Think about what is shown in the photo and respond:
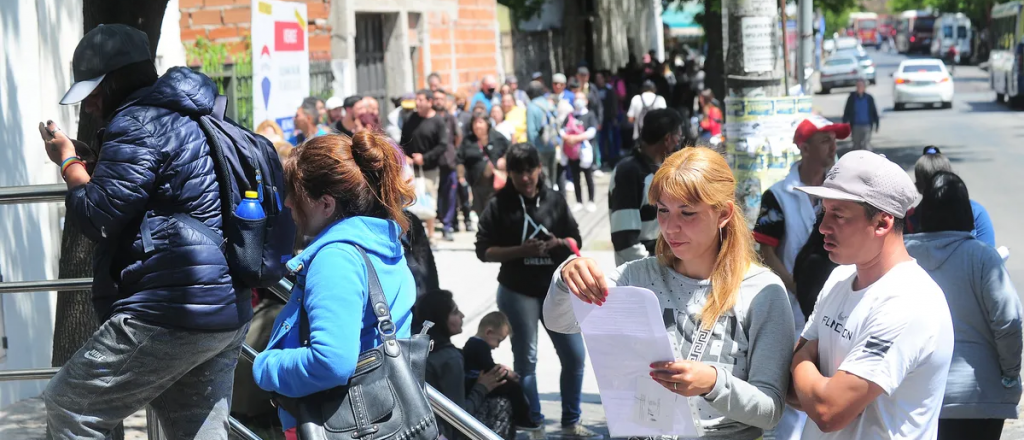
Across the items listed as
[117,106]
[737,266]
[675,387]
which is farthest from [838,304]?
[117,106]

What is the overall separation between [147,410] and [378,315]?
161 centimetres

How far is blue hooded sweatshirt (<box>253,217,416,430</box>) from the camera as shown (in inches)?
108

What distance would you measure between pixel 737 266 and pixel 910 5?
118 metres

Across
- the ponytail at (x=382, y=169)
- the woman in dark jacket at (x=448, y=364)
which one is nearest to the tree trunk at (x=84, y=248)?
the woman in dark jacket at (x=448, y=364)

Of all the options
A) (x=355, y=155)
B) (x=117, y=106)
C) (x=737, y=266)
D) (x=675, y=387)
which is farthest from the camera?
(x=117, y=106)

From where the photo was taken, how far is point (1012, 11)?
40.2 m

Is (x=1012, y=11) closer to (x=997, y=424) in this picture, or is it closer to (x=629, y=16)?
(x=629, y=16)

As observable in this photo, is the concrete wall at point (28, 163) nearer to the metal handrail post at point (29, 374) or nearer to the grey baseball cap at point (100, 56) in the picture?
the metal handrail post at point (29, 374)

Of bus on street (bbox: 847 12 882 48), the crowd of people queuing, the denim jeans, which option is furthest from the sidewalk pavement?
bus on street (bbox: 847 12 882 48)

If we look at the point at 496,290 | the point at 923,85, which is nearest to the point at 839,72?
the point at 923,85

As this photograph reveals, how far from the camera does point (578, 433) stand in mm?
6367

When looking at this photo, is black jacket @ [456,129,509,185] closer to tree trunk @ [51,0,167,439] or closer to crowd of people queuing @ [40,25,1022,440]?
tree trunk @ [51,0,167,439]

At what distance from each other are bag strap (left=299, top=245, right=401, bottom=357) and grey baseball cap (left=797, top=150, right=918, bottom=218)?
1.13 metres

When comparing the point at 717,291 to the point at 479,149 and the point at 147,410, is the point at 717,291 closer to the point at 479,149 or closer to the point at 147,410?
the point at 147,410
